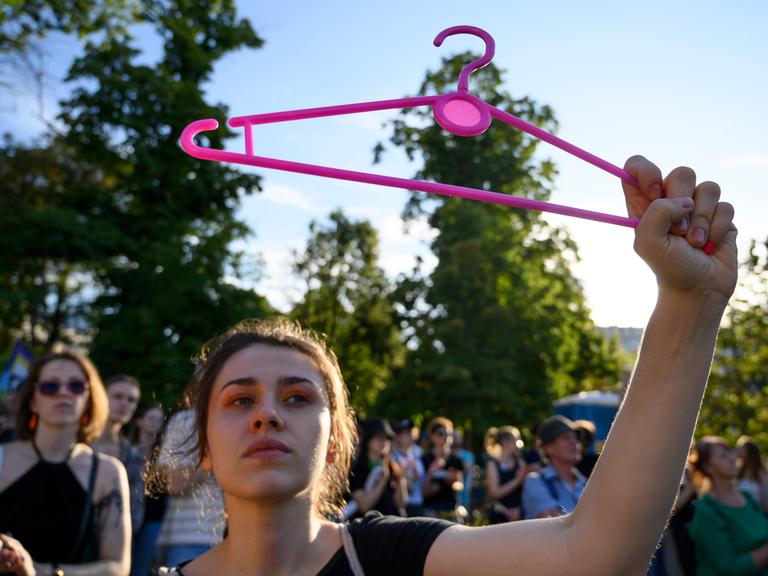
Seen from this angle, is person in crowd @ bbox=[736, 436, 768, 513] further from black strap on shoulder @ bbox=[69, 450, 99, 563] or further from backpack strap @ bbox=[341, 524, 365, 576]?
backpack strap @ bbox=[341, 524, 365, 576]

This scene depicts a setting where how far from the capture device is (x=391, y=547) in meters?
1.91

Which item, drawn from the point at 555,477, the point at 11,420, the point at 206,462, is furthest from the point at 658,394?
the point at 555,477

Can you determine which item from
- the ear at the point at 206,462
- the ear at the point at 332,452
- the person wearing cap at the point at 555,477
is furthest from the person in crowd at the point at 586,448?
the ear at the point at 206,462

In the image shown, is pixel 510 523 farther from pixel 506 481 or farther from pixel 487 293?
pixel 487 293

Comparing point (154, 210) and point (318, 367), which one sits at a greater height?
point (154, 210)

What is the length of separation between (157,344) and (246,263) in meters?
3.27

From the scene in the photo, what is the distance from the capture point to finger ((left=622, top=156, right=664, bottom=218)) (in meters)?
1.64

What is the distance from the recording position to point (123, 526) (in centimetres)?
390

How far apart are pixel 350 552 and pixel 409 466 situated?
7.81 meters

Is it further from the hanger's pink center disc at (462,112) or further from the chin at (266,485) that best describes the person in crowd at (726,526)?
the hanger's pink center disc at (462,112)

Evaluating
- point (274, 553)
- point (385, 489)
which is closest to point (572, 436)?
point (385, 489)

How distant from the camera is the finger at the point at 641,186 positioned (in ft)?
5.38

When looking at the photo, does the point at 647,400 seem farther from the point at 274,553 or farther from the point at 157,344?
the point at 157,344

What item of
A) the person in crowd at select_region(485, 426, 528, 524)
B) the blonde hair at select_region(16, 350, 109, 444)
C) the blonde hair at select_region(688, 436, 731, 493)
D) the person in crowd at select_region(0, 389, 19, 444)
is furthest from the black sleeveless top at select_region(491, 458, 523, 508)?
the blonde hair at select_region(16, 350, 109, 444)
